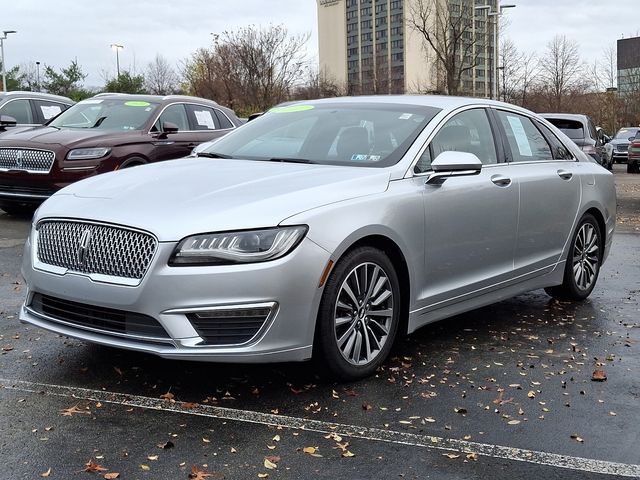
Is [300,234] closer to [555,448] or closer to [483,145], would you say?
[555,448]

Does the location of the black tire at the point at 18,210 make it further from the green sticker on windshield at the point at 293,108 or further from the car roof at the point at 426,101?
the car roof at the point at 426,101

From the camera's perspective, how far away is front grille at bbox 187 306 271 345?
386 centimetres

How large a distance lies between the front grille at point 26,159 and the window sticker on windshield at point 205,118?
2523 millimetres

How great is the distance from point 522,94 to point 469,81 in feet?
59.7

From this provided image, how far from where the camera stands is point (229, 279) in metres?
3.81

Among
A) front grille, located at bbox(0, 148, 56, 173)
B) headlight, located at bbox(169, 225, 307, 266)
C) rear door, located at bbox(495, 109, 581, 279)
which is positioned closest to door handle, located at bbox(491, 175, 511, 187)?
rear door, located at bbox(495, 109, 581, 279)

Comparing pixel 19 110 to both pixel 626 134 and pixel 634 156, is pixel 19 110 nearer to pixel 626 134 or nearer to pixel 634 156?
pixel 634 156

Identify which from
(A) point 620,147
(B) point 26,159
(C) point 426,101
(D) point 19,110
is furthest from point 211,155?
(A) point 620,147

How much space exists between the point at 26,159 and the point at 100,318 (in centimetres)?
734

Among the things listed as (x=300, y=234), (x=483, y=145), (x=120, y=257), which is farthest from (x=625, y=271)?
(x=120, y=257)

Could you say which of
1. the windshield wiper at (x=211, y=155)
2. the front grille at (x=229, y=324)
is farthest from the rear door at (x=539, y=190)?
the front grille at (x=229, y=324)

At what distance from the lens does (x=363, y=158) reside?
193 inches

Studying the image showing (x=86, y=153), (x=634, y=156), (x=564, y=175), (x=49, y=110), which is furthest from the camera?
(x=634, y=156)

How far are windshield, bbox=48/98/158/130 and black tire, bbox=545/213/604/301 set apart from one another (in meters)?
6.85
